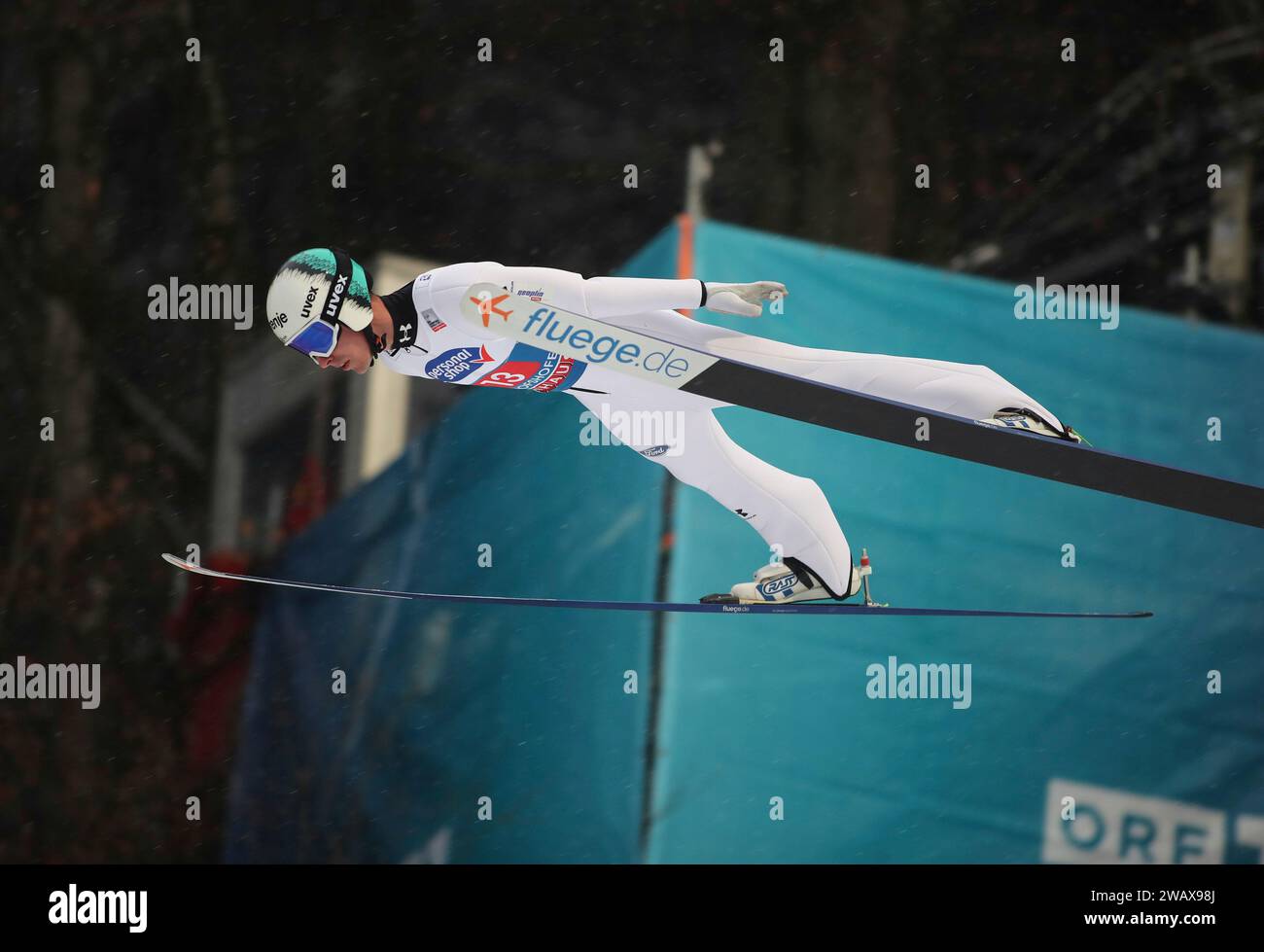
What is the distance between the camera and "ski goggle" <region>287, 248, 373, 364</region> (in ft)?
10.9

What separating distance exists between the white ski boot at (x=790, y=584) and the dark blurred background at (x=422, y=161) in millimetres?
3316

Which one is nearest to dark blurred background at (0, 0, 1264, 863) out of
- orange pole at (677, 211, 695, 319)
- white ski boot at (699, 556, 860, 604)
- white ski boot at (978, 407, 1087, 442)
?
orange pole at (677, 211, 695, 319)

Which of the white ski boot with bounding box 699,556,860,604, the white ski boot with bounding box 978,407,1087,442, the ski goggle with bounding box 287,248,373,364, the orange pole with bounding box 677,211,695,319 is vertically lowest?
the white ski boot with bounding box 699,556,860,604

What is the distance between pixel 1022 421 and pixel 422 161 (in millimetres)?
4311

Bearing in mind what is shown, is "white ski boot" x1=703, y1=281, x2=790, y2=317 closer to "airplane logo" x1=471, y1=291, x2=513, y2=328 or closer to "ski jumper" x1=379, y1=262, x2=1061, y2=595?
"ski jumper" x1=379, y1=262, x2=1061, y2=595

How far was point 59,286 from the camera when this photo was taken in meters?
7.00

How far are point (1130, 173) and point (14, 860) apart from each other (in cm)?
632

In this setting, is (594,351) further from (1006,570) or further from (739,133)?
(739,133)

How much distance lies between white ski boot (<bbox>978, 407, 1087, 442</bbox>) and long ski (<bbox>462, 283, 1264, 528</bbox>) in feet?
0.16

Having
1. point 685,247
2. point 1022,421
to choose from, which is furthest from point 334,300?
point 1022,421

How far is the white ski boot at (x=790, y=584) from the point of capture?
377cm

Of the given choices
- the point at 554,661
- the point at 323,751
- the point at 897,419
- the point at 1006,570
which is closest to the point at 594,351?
the point at 897,419

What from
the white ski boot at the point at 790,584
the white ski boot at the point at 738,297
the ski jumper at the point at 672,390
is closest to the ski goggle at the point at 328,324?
the ski jumper at the point at 672,390

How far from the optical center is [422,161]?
22.9 ft
